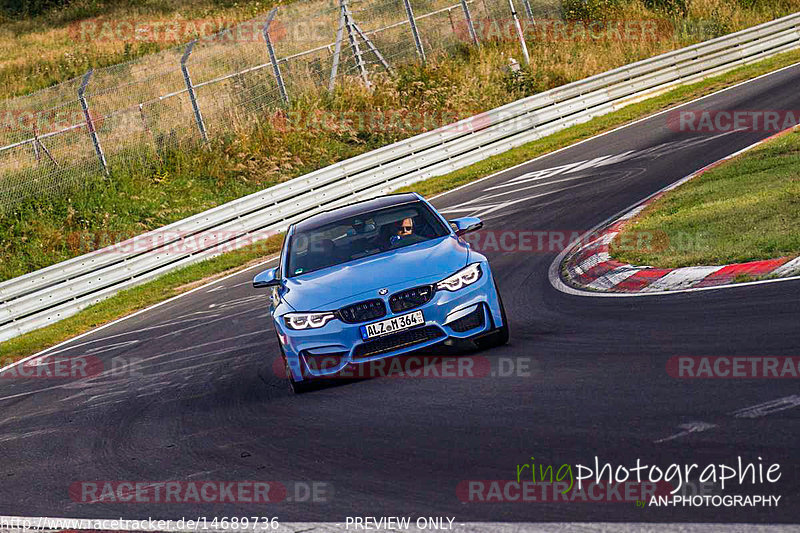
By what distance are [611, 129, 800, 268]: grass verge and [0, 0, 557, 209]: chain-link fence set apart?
15.7m

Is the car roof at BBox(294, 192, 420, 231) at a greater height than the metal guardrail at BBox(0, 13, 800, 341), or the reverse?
the car roof at BBox(294, 192, 420, 231)

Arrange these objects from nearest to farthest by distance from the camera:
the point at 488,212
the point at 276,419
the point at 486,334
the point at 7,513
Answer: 1. the point at 7,513
2. the point at 276,419
3. the point at 486,334
4. the point at 488,212

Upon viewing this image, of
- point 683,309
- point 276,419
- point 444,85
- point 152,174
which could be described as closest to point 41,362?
point 276,419

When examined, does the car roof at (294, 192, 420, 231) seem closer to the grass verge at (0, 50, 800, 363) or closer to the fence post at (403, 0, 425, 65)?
the grass verge at (0, 50, 800, 363)

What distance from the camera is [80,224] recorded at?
2419 centimetres

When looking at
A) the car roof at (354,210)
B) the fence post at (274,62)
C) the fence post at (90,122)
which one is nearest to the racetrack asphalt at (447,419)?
the car roof at (354,210)

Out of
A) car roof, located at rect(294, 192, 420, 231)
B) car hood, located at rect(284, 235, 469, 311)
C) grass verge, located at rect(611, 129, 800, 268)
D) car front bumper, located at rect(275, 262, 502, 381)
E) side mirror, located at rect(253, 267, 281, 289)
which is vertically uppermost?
car roof, located at rect(294, 192, 420, 231)

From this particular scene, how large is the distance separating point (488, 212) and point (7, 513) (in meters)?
12.7

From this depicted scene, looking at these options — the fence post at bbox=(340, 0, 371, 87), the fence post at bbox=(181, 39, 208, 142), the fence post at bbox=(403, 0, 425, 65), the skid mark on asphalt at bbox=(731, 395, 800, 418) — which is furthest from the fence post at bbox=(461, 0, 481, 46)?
the skid mark on asphalt at bbox=(731, 395, 800, 418)

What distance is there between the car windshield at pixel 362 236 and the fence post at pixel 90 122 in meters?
16.4

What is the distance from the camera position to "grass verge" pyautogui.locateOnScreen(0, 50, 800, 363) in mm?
17578

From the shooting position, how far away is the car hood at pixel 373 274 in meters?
8.14

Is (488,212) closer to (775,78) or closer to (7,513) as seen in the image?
(7,513)

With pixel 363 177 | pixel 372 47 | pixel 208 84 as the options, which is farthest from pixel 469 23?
pixel 363 177
